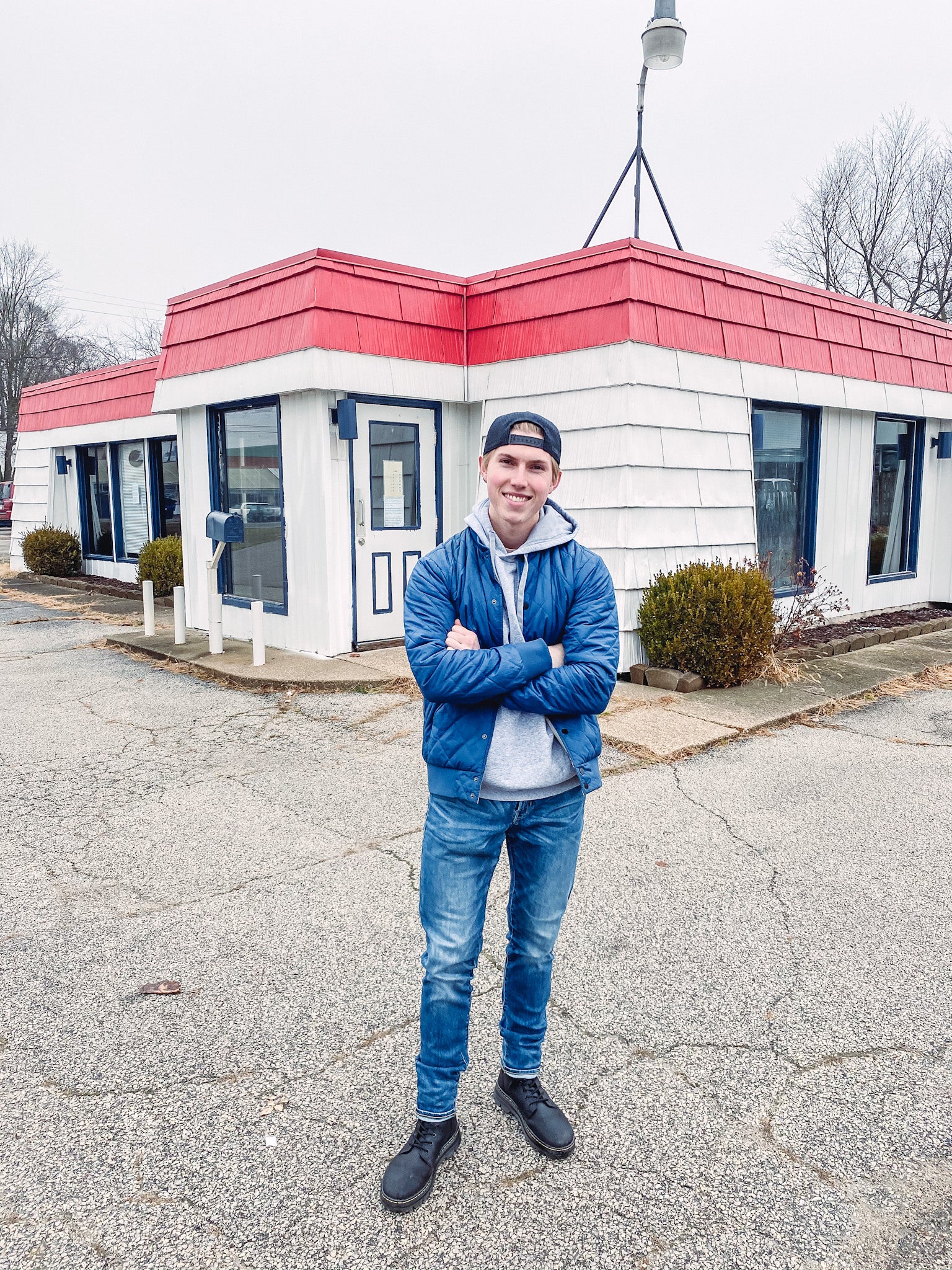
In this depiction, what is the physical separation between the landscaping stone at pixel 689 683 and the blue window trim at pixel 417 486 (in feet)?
9.99

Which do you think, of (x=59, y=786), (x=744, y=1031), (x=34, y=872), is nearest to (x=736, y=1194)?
(x=744, y=1031)

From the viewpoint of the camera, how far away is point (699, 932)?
11.6 feet

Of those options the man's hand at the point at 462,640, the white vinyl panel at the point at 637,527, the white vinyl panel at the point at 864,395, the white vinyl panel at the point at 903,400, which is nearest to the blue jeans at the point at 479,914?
the man's hand at the point at 462,640

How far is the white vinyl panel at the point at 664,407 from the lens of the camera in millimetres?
7289

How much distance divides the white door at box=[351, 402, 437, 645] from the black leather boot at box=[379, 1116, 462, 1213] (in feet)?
20.8

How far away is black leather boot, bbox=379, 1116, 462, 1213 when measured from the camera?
7.15 ft

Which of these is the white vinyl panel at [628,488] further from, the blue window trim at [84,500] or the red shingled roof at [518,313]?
the blue window trim at [84,500]

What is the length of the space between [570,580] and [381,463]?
6335 millimetres

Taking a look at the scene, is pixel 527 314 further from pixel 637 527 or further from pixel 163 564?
pixel 163 564

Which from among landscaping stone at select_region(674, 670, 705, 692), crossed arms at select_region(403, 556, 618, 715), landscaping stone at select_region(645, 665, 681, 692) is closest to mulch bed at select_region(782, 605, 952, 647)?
landscaping stone at select_region(674, 670, 705, 692)

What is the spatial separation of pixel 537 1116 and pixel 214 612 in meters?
6.82

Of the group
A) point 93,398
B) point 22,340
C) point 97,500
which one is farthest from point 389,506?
point 22,340

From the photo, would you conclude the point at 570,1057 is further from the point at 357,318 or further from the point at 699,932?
the point at 357,318

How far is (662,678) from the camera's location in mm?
7359
